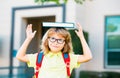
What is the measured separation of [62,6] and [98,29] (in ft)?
4.72

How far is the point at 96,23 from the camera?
14555mm

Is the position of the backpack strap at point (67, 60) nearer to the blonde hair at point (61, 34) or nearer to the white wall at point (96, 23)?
the blonde hair at point (61, 34)

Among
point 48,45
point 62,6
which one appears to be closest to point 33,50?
point 62,6

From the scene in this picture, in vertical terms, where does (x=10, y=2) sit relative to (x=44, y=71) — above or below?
above

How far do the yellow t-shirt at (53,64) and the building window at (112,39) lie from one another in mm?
10130

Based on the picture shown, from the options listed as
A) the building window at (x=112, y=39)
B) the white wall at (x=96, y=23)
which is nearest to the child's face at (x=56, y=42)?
the white wall at (x=96, y=23)

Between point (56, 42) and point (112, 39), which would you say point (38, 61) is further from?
point (112, 39)

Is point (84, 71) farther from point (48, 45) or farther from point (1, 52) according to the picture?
point (48, 45)

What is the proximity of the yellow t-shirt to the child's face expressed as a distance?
0.07 m

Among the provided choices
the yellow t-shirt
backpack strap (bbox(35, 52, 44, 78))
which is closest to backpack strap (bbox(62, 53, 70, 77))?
the yellow t-shirt

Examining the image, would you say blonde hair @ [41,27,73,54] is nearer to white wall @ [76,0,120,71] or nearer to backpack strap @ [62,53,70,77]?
backpack strap @ [62,53,70,77]

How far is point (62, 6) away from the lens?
14.3 metres

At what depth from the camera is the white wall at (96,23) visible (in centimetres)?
1441

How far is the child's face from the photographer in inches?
173
